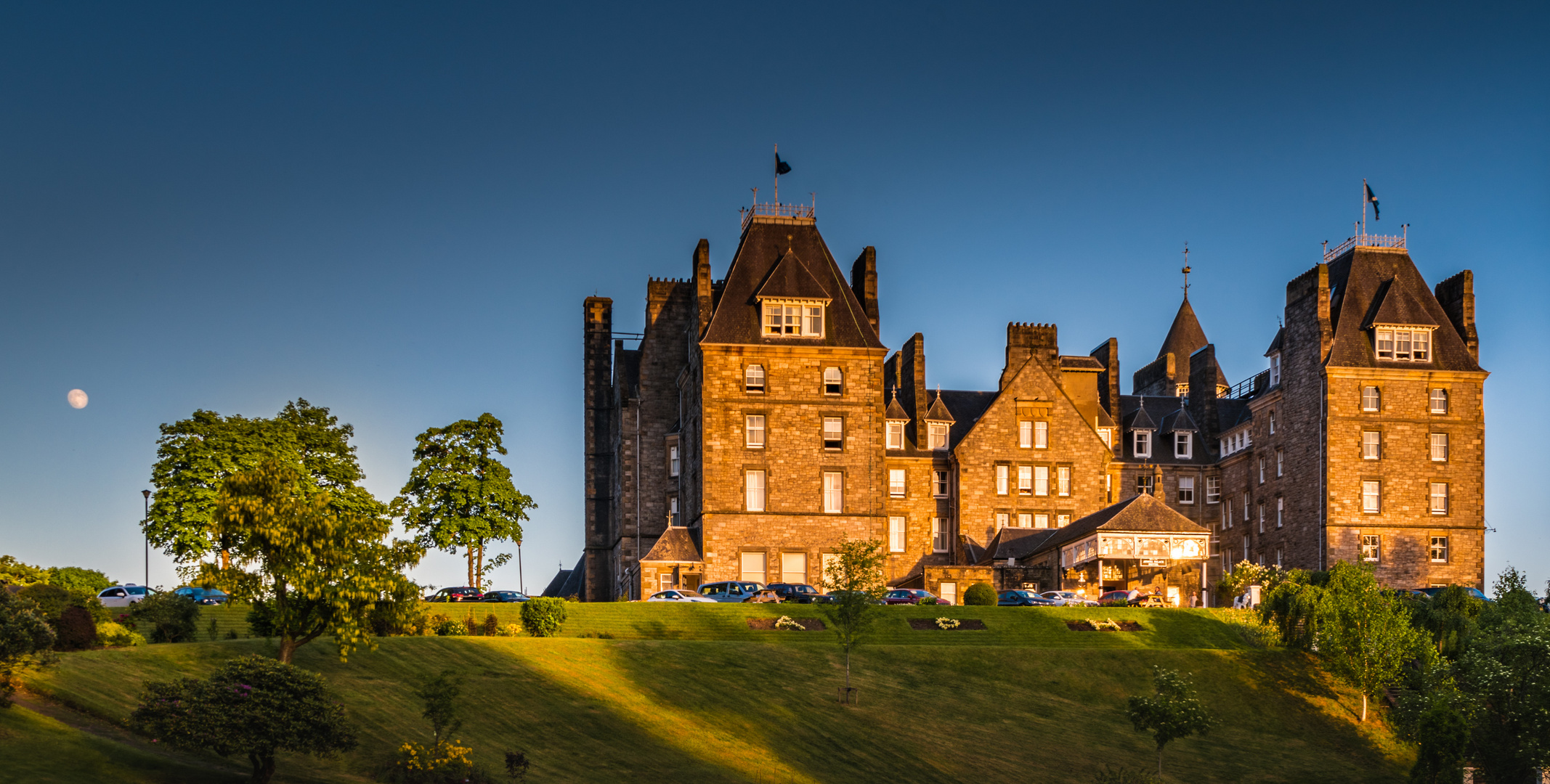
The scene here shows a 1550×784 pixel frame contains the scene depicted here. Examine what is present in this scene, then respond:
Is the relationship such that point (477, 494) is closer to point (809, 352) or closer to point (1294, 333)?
point (809, 352)

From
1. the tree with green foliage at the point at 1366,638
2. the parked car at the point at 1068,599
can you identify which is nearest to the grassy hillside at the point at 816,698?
the tree with green foliage at the point at 1366,638

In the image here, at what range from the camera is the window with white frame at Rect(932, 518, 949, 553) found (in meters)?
91.4

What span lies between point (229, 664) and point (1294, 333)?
2589 inches

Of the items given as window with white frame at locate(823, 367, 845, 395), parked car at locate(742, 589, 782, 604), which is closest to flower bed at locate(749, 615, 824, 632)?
parked car at locate(742, 589, 782, 604)

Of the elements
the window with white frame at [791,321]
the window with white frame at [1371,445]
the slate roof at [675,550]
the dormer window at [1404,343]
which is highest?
the window with white frame at [791,321]

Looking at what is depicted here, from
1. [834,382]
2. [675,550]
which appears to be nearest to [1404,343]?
[834,382]

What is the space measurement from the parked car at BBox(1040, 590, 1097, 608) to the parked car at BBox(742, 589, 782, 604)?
12.6 m

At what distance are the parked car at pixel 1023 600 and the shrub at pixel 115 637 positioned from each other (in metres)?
36.8

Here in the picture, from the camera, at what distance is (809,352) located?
271 ft

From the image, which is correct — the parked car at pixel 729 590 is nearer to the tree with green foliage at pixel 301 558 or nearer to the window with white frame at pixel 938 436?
the window with white frame at pixel 938 436

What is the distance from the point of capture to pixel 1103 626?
67.2 m

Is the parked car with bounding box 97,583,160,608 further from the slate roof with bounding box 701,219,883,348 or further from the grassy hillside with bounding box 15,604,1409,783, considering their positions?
the slate roof with bounding box 701,219,883,348

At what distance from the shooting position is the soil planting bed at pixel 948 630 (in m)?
66.2

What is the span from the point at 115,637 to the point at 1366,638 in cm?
4263
